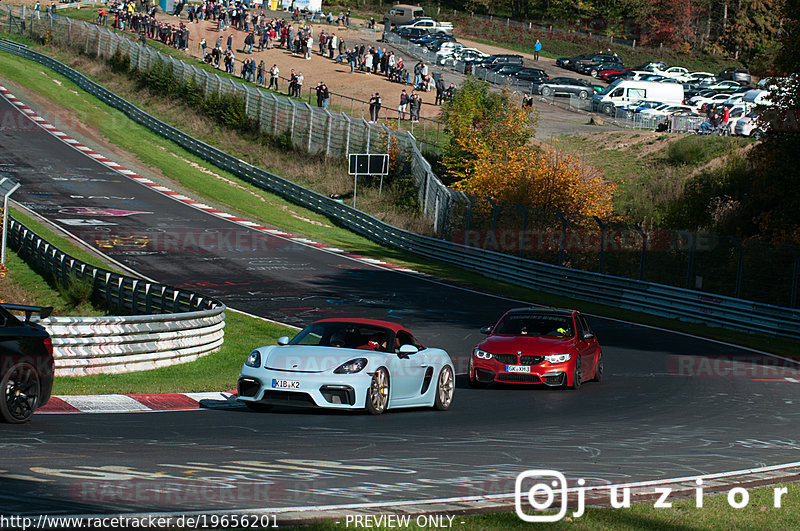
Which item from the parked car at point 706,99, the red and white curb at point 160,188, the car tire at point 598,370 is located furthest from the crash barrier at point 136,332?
the parked car at point 706,99

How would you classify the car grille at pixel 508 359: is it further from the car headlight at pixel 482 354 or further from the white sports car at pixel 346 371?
the white sports car at pixel 346 371

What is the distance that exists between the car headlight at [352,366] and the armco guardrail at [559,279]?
56.3 ft

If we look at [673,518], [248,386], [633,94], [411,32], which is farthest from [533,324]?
[411,32]

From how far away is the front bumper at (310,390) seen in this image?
11719mm

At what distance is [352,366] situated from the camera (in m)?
12.0

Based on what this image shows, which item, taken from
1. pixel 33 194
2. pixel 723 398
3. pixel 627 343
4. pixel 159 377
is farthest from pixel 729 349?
pixel 33 194

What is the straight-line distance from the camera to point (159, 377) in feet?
51.0

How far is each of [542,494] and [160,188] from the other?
3791 cm

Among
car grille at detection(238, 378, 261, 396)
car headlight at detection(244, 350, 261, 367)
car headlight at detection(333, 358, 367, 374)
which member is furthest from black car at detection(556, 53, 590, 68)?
car grille at detection(238, 378, 261, 396)

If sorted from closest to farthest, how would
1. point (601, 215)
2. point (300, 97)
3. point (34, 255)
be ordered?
point (34, 255) → point (601, 215) → point (300, 97)

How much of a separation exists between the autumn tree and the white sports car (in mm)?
22489

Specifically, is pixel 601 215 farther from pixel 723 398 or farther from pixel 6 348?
pixel 6 348

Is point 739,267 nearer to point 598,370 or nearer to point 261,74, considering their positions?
point 598,370

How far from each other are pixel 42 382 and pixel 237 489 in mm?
3879
